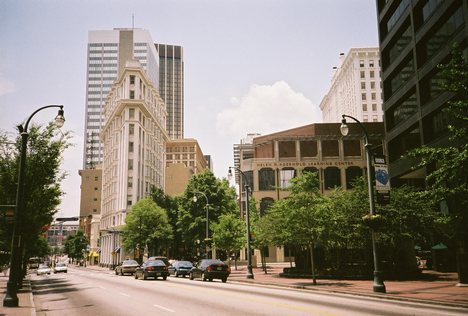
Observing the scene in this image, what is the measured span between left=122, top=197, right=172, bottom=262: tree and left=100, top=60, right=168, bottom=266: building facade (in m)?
21.2

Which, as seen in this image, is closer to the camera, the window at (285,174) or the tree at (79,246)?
the window at (285,174)

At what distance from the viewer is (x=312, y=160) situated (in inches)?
3105

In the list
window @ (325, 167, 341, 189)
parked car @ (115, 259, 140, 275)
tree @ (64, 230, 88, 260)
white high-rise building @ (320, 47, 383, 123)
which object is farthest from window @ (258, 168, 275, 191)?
tree @ (64, 230, 88, 260)

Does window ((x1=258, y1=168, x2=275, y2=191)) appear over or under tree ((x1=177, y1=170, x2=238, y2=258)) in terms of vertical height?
over

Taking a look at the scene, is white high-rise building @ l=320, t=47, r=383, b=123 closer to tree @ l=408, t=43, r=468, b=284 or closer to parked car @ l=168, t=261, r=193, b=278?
parked car @ l=168, t=261, r=193, b=278

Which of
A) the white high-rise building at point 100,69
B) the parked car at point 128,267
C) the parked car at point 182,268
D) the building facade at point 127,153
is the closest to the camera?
the parked car at point 182,268

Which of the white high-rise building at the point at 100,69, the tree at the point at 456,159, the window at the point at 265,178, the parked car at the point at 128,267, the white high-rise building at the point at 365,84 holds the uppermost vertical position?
the white high-rise building at the point at 100,69

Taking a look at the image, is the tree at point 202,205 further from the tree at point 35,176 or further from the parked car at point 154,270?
the tree at point 35,176

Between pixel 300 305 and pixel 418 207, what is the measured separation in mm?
17876

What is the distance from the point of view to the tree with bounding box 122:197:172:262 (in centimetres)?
6400

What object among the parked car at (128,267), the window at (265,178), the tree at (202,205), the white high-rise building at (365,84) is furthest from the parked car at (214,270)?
the white high-rise building at (365,84)

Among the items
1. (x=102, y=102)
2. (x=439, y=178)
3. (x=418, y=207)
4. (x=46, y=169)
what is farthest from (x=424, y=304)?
(x=102, y=102)

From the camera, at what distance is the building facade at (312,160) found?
77.7m

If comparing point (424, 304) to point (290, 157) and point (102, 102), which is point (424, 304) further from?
point (102, 102)
